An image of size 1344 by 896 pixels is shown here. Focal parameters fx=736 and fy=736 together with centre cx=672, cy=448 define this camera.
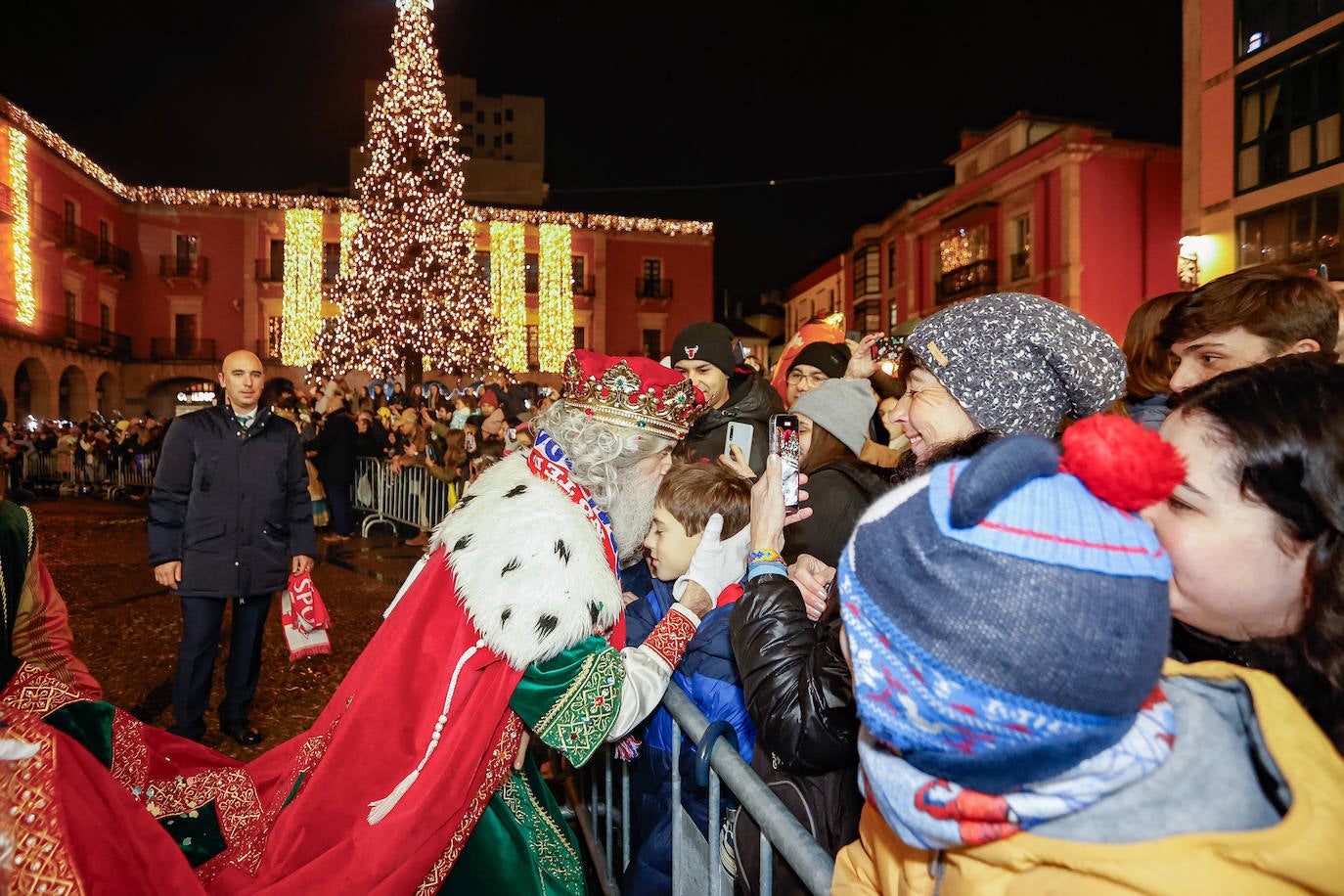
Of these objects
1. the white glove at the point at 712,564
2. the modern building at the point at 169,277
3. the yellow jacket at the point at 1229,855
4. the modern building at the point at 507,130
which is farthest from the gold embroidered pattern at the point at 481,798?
the modern building at the point at 507,130

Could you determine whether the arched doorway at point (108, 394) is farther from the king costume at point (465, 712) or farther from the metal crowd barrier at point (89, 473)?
the king costume at point (465, 712)

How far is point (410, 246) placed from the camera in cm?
2244

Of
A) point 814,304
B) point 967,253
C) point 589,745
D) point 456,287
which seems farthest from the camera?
point 814,304

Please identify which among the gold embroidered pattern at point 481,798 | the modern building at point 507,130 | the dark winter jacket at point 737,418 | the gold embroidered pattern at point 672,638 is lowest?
the gold embroidered pattern at point 481,798

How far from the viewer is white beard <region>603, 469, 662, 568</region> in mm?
2590

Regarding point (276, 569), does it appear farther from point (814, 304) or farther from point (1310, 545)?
point (814, 304)

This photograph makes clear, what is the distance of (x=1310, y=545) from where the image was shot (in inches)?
43.4

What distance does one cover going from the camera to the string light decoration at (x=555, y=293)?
35.6 metres

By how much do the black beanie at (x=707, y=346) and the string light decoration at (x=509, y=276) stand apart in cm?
3068

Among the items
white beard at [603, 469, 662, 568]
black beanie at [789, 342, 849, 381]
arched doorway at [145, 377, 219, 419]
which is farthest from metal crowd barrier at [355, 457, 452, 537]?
arched doorway at [145, 377, 219, 419]

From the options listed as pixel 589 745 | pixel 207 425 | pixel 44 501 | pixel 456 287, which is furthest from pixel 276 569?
pixel 456 287

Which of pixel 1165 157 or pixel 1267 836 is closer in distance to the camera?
pixel 1267 836

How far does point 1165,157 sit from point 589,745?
2530 centimetres

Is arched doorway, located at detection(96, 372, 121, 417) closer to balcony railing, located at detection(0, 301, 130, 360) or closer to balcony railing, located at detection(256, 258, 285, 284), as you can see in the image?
balcony railing, located at detection(0, 301, 130, 360)
